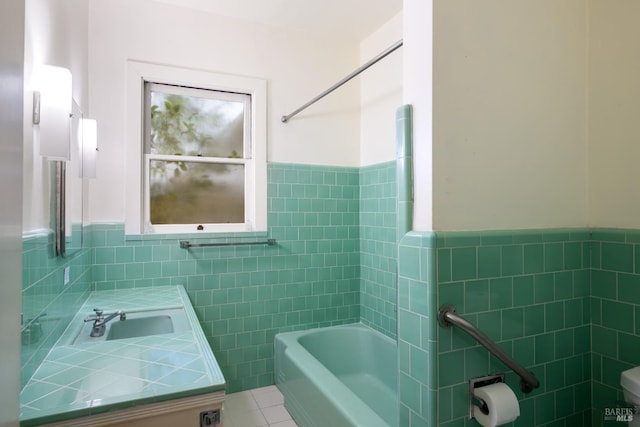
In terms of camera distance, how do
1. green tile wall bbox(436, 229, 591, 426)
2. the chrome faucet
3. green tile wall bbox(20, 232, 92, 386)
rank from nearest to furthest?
1. green tile wall bbox(20, 232, 92, 386)
2. green tile wall bbox(436, 229, 591, 426)
3. the chrome faucet

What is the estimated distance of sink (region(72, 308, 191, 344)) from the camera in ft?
5.69

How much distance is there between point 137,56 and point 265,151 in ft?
3.51

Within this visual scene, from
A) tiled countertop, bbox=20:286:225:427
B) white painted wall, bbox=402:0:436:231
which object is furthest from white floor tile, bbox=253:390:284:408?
white painted wall, bbox=402:0:436:231

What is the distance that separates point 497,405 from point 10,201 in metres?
1.41

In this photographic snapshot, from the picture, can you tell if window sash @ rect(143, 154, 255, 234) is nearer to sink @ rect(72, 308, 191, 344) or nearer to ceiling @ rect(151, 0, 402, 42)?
sink @ rect(72, 308, 191, 344)

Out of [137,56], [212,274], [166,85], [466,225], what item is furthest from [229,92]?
[466,225]

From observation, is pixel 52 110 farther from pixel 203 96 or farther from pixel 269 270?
pixel 269 270

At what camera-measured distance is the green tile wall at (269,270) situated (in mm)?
2369

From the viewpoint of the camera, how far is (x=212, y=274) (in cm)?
255

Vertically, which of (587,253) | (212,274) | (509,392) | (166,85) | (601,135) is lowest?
(509,392)

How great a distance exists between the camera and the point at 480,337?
1.13 metres

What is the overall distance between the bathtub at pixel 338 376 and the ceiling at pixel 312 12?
2440 mm

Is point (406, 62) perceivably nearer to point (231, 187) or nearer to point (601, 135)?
point (601, 135)

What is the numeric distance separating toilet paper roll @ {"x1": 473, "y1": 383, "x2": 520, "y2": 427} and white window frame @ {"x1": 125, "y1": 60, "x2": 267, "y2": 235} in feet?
6.21
